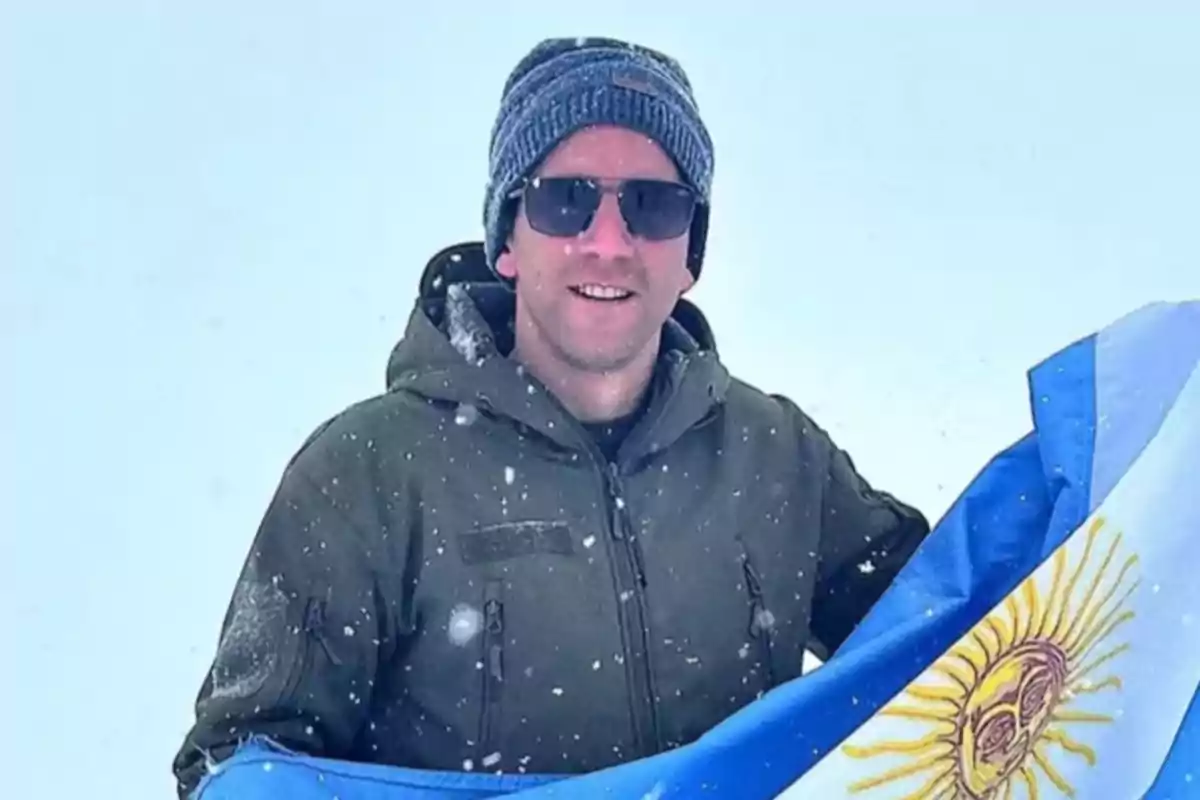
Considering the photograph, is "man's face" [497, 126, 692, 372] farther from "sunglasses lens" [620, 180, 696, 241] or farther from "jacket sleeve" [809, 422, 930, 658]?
"jacket sleeve" [809, 422, 930, 658]

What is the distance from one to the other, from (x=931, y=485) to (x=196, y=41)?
2.59 m

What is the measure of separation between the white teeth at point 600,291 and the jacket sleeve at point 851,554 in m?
0.37

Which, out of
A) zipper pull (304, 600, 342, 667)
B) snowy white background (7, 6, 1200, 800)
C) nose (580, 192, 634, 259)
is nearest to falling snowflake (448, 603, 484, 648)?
zipper pull (304, 600, 342, 667)

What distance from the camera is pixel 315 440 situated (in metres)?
1.81

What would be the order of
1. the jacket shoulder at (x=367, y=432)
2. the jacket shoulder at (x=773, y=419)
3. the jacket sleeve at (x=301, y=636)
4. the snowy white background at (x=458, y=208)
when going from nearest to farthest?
the jacket sleeve at (x=301, y=636)
the jacket shoulder at (x=367, y=432)
the jacket shoulder at (x=773, y=419)
the snowy white background at (x=458, y=208)

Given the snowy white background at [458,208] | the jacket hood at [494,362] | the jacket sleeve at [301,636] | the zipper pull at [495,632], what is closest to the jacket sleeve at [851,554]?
the jacket hood at [494,362]

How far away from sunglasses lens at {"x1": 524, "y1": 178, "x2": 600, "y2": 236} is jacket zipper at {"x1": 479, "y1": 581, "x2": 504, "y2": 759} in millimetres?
396

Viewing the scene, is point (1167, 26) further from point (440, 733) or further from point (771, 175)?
point (440, 733)

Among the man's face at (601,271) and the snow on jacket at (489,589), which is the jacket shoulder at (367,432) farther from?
the man's face at (601,271)

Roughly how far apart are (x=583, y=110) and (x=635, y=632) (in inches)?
23.0

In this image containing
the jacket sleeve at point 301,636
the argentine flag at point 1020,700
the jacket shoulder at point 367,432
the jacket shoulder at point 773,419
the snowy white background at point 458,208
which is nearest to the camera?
the argentine flag at point 1020,700

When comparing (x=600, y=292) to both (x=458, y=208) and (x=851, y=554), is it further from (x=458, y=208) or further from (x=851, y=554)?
(x=458, y=208)

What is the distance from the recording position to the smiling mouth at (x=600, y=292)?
1.81 meters

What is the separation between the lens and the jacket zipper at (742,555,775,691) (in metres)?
1.84
